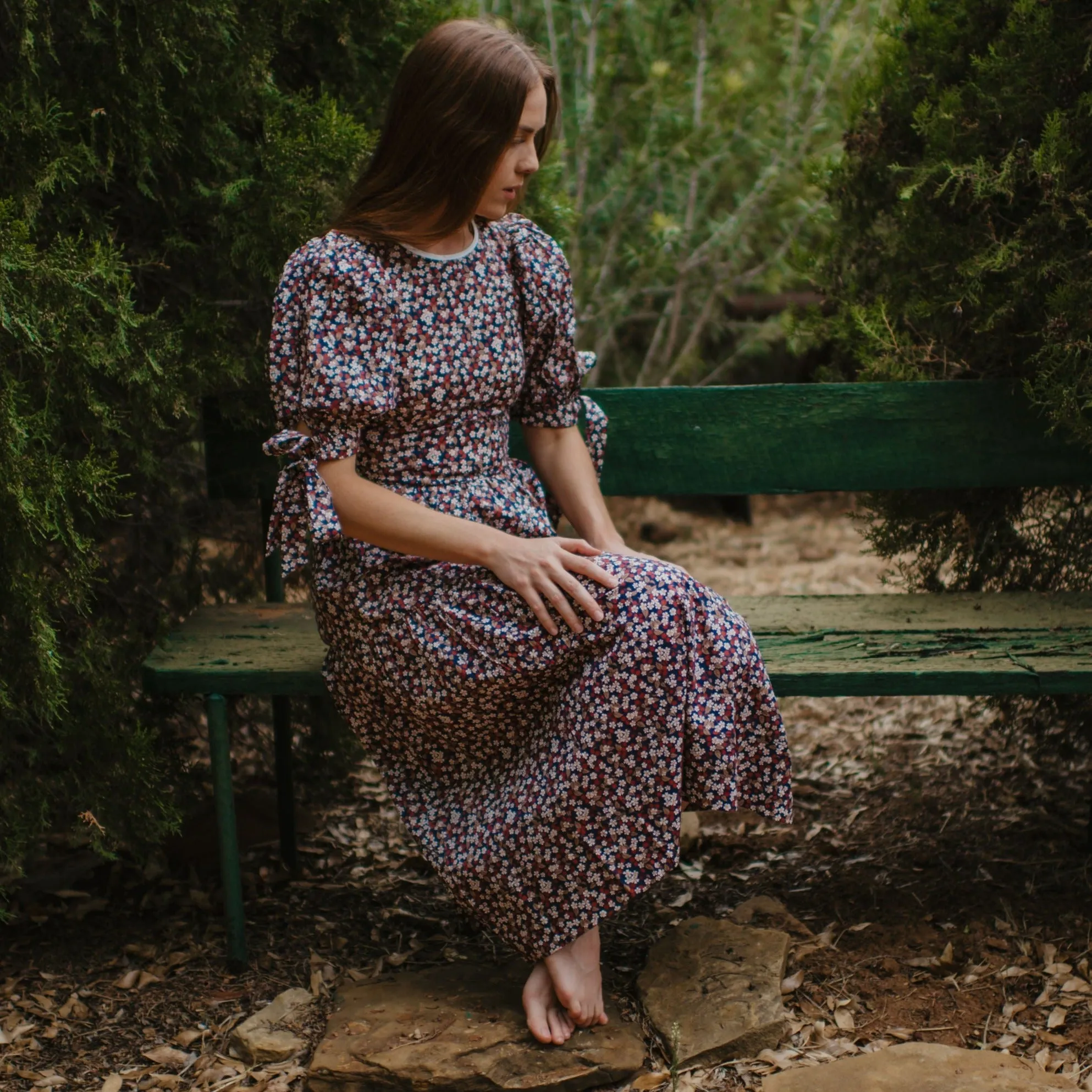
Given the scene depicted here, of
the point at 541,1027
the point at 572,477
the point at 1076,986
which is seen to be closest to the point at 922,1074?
the point at 1076,986

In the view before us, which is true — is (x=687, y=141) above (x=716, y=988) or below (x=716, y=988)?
above

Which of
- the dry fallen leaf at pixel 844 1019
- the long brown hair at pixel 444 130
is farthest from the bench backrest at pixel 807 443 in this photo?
the dry fallen leaf at pixel 844 1019

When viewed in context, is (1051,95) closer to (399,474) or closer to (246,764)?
(399,474)

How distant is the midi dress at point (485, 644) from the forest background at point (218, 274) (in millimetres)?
474

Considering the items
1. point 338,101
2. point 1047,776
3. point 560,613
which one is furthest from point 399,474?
point 1047,776

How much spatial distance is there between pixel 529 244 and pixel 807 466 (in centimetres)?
89

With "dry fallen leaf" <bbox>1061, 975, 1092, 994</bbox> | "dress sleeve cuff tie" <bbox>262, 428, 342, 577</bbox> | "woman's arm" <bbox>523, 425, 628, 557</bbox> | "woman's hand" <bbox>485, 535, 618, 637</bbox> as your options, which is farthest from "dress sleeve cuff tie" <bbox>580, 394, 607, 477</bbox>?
"dry fallen leaf" <bbox>1061, 975, 1092, 994</bbox>

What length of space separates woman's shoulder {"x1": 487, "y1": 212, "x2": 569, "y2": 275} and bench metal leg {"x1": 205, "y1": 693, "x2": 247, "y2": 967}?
1077 millimetres

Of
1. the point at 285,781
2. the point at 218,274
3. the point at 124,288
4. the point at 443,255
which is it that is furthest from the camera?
the point at 285,781

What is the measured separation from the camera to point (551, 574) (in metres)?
2.27

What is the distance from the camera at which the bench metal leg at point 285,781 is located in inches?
125

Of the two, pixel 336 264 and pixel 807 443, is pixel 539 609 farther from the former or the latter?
pixel 807 443

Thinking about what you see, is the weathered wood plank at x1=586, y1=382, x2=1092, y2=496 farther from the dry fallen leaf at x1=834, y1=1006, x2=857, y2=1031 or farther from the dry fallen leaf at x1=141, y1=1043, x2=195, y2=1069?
the dry fallen leaf at x1=141, y1=1043, x2=195, y2=1069

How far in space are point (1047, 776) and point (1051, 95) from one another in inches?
69.7
